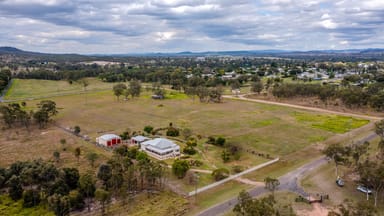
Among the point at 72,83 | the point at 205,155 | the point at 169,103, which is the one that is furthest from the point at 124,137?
the point at 72,83

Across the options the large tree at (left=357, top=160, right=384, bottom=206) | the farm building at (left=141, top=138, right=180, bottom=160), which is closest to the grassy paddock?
the large tree at (left=357, top=160, right=384, bottom=206)

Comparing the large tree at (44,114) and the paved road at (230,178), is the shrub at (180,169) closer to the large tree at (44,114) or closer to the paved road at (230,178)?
the paved road at (230,178)

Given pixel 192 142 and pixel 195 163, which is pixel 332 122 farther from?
pixel 195 163

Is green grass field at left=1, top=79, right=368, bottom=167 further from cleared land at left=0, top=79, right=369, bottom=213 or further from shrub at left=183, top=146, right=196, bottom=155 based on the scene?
shrub at left=183, top=146, right=196, bottom=155

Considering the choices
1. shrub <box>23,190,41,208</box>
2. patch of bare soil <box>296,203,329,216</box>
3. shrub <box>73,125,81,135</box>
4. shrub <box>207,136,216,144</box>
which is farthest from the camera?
shrub <box>73,125,81,135</box>

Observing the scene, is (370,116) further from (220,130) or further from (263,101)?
(220,130)

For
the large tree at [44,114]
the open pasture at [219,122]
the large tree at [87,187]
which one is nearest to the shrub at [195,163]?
the open pasture at [219,122]

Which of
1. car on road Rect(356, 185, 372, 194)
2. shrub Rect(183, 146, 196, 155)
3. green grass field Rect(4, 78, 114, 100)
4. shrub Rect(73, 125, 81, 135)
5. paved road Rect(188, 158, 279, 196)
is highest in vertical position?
green grass field Rect(4, 78, 114, 100)
